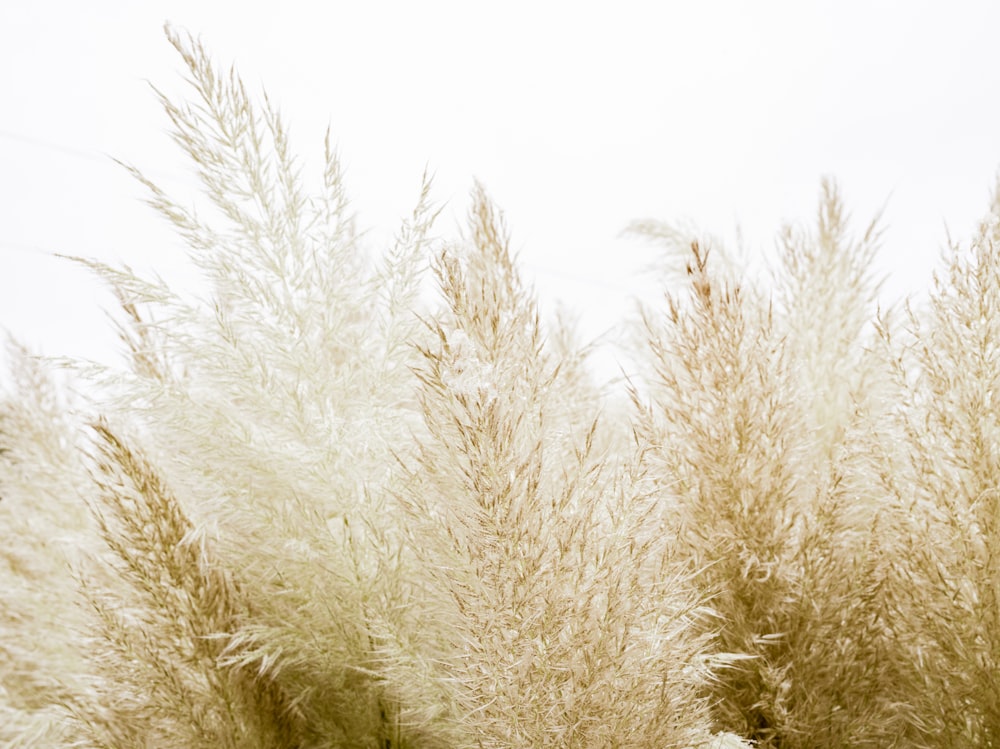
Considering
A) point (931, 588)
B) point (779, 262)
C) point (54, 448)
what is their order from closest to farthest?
point (931, 588) → point (779, 262) → point (54, 448)

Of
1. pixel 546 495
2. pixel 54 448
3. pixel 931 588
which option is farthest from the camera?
pixel 54 448

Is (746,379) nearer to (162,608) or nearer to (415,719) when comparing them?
(415,719)

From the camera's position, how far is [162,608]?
2.08 ft

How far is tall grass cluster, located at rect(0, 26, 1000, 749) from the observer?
1.91 feet

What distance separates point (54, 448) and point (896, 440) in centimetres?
109

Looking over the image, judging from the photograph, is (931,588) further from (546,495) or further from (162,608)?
(162,608)

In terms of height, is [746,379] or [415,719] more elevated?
[746,379]

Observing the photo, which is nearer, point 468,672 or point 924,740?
point 468,672

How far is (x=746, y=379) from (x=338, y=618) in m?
0.40

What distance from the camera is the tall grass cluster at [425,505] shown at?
0.58m

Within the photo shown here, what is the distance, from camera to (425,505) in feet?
1.82

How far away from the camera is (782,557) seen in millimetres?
651

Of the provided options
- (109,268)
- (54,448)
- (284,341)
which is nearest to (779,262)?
(284,341)

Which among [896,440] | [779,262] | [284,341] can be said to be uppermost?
[779,262]
